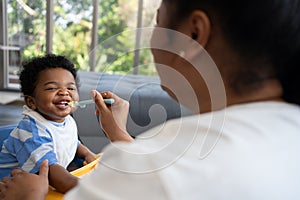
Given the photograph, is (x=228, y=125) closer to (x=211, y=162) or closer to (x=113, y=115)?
(x=211, y=162)

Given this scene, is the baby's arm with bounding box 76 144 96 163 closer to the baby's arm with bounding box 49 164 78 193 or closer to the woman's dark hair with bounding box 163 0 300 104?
the baby's arm with bounding box 49 164 78 193

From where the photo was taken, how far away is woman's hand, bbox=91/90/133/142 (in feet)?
1.61

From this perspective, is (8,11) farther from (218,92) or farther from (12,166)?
(218,92)

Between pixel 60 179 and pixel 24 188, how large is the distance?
162mm

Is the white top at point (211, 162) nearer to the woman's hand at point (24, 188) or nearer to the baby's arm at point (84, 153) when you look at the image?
the woman's hand at point (24, 188)

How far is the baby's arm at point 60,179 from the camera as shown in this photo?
0.66m

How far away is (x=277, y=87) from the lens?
32cm

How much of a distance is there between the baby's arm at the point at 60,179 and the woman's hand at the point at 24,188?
12 centimetres

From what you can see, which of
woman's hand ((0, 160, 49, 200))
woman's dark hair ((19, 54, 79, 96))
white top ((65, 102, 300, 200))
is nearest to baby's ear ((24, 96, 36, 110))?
woman's dark hair ((19, 54, 79, 96))

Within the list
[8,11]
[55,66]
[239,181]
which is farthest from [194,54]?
[8,11]

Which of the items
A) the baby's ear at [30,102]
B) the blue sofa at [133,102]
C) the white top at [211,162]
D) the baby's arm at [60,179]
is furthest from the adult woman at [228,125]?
the baby's ear at [30,102]

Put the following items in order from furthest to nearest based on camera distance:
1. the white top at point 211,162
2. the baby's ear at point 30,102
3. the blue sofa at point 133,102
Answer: the baby's ear at point 30,102
the blue sofa at point 133,102
the white top at point 211,162

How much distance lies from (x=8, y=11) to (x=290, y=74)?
139 inches

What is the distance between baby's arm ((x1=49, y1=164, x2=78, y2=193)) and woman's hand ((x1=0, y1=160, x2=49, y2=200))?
115 mm
